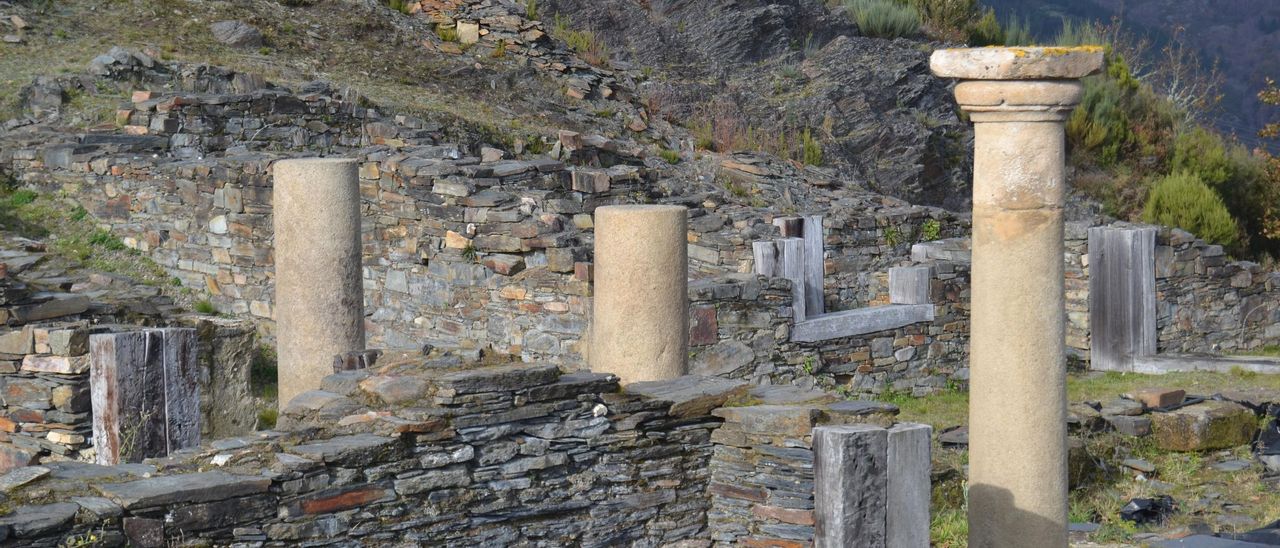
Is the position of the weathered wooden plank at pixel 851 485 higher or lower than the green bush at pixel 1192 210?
lower

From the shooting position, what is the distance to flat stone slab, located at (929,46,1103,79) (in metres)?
6.05

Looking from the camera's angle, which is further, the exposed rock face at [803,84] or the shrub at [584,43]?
the shrub at [584,43]

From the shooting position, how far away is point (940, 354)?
501 inches

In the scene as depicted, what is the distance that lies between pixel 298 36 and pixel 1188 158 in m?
14.1

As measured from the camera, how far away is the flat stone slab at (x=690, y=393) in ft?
24.2

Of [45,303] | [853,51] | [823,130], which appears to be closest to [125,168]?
[45,303]

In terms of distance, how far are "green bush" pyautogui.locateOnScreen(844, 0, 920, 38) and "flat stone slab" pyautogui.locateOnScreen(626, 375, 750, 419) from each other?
2004cm

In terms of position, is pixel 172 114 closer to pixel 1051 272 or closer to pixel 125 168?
pixel 125 168

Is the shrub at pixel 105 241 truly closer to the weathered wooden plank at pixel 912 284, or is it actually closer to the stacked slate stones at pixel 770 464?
the weathered wooden plank at pixel 912 284

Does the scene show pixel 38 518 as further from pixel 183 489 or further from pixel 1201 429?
pixel 1201 429

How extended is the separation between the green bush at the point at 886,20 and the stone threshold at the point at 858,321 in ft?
49.1

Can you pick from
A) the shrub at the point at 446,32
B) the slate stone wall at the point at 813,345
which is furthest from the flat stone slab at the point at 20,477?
the shrub at the point at 446,32

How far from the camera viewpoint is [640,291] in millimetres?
7953

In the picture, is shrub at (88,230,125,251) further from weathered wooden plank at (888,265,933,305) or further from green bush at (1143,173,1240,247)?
green bush at (1143,173,1240,247)
